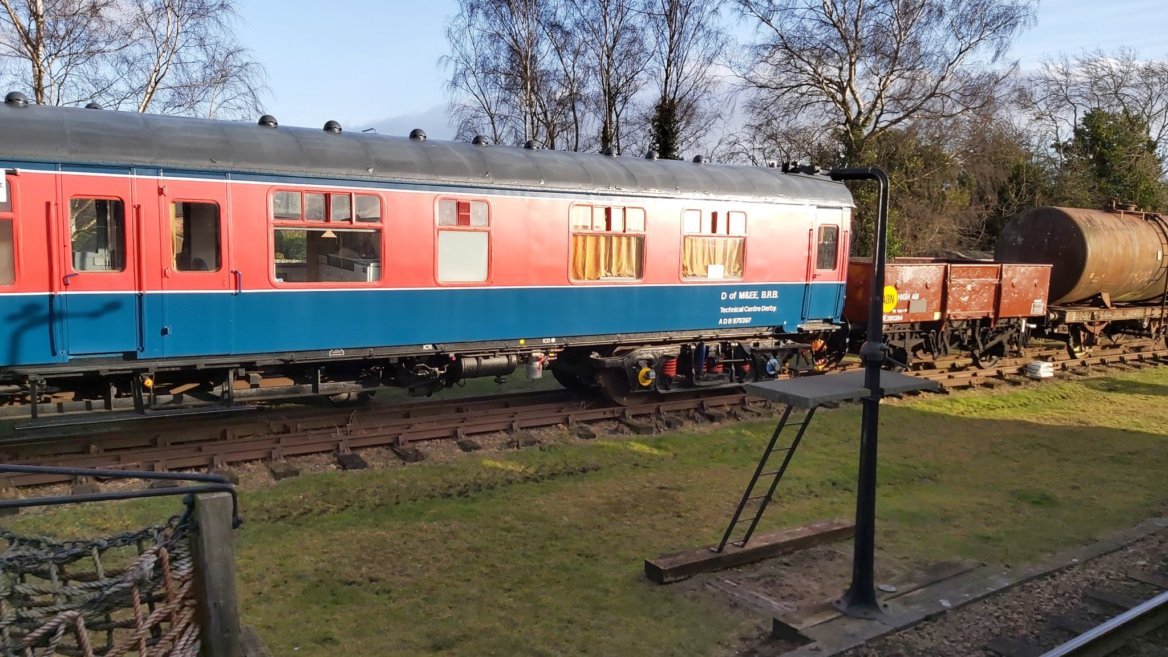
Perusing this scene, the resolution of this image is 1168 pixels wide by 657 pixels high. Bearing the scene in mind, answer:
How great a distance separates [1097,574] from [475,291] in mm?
7043

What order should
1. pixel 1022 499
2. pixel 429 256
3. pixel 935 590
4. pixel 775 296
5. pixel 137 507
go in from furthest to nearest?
pixel 775 296 < pixel 429 256 < pixel 1022 499 < pixel 137 507 < pixel 935 590

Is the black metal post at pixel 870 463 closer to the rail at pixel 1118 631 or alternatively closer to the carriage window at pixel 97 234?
the rail at pixel 1118 631

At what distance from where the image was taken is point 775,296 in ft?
42.7

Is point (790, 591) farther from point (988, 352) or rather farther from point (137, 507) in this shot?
point (988, 352)

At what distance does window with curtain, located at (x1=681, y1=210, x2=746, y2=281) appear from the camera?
39.1 ft

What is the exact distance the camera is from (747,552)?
645cm

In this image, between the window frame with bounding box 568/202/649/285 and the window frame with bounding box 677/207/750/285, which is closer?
the window frame with bounding box 568/202/649/285

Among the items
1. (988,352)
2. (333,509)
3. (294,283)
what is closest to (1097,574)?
(333,509)

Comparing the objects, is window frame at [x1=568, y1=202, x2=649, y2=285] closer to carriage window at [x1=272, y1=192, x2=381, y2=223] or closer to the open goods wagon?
carriage window at [x1=272, y1=192, x2=381, y2=223]

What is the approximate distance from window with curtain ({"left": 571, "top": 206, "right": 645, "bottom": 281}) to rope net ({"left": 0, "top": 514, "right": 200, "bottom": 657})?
7.75m

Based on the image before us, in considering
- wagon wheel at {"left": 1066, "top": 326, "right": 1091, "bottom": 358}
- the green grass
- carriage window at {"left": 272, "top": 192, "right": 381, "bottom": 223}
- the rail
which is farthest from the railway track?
wagon wheel at {"left": 1066, "top": 326, "right": 1091, "bottom": 358}

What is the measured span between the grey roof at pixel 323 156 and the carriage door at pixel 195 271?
1.12 ft

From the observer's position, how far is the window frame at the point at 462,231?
980cm

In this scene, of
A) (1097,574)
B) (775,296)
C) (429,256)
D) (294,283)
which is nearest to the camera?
(1097,574)
